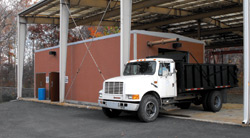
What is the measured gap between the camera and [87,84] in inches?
665

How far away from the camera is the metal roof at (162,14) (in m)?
17.8

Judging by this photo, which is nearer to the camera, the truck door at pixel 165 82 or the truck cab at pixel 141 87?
the truck cab at pixel 141 87

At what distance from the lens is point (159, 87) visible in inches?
411

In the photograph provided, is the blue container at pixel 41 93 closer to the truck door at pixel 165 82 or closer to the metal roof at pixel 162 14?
the metal roof at pixel 162 14

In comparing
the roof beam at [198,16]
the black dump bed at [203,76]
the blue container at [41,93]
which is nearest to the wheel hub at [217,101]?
the black dump bed at [203,76]

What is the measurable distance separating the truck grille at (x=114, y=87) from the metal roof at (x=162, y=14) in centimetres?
767

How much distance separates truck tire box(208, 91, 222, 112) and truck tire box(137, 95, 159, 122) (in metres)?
3.68

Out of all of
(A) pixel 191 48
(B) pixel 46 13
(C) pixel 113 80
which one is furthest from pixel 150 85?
(B) pixel 46 13

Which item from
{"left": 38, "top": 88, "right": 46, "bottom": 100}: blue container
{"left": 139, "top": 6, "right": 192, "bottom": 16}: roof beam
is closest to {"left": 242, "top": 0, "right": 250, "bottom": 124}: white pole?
{"left": 139, "top": 6, "right": 192, "bottom": 16}: roof beam

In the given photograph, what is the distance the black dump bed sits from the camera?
1112cm

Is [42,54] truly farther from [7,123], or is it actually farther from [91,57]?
[7,123]

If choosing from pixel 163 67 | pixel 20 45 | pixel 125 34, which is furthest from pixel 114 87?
pixel 20 45

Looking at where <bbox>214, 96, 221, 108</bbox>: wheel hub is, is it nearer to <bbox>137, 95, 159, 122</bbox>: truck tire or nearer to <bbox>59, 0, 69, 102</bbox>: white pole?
<bbox>137, 95, 159, 122</bbox>: truck tire

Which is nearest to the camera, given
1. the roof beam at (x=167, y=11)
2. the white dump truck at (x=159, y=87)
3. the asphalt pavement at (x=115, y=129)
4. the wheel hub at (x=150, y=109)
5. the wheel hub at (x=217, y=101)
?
the asphalt pavement at (x=115, y=129)
